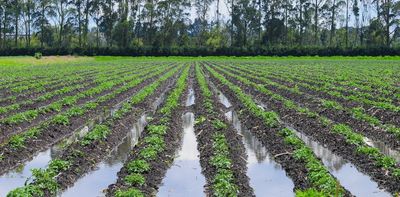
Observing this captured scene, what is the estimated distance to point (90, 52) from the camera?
8431cm

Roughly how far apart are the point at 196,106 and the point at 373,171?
10479 mm

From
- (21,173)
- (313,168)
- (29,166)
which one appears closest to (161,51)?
(29,166)

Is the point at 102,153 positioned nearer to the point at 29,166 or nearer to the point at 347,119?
the point at 29,166

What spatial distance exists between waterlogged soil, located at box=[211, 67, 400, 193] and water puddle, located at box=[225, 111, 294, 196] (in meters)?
1.65

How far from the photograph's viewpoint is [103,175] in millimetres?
10094

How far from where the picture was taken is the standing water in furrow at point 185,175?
9055mm

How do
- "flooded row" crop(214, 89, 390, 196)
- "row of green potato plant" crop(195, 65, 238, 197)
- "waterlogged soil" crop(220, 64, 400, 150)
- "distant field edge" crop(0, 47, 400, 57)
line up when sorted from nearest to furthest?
1. "row of green potato plant" crop(195, 65, 238, 197)
2. "flooded row" crop(214, 89, 390, 196)
3. "waterlogged soil" crop(220, 64, 400, 150)
4. "distant field edge" crop(0, 47, 400, 57)

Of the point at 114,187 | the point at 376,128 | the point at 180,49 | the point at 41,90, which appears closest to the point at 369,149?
the point at 376,128

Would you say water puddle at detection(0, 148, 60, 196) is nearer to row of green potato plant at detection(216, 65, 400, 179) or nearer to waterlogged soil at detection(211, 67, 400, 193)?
waterlogged soil at detection(211, 67, 400, 193)

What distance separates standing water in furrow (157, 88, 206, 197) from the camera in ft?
29.7

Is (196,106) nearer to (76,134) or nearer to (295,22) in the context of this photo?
(76,134)

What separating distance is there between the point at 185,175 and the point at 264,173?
1.60m

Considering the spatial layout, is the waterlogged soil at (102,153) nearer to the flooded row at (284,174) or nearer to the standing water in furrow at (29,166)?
the standing water in furrow at (29,166)

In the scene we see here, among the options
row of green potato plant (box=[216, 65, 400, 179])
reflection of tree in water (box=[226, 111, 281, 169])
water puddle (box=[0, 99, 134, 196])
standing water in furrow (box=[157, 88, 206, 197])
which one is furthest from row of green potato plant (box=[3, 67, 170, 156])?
row of green potato plant (box=[216, 65, 400, 179])
